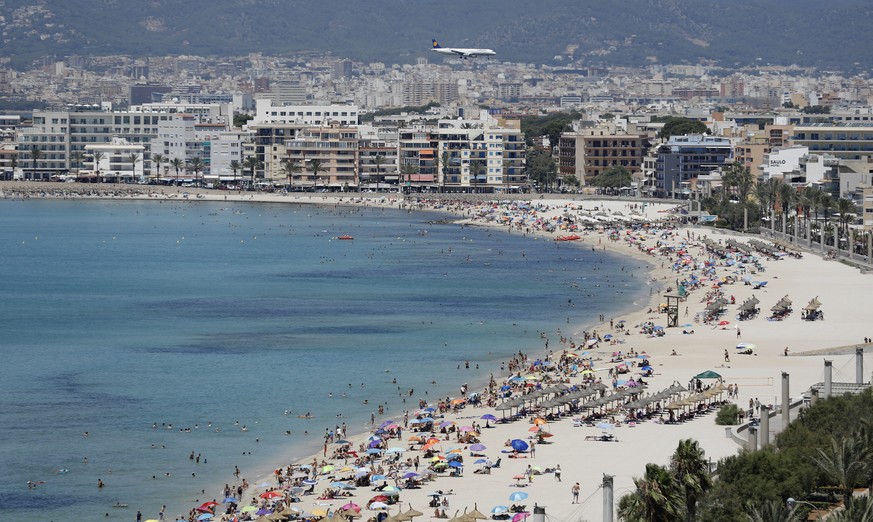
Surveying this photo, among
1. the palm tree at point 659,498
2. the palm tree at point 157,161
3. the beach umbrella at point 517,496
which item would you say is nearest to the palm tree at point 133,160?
the palm tree at point 157,161

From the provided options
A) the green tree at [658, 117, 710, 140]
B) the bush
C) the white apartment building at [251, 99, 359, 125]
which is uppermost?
the white apartment building at [251, 99, 359, 125]

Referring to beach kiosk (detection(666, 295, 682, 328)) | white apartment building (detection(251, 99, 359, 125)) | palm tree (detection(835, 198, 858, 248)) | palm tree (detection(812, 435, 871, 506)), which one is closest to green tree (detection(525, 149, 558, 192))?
white apartment building (detection(251, 99, 359, 125))

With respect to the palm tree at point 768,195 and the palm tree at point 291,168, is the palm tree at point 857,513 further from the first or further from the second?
the palm tree at point 291,168

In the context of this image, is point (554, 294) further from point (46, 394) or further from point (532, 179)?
point (532, 179)

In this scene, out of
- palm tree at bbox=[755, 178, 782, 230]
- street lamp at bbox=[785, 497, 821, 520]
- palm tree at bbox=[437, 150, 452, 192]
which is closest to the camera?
street lamp at bbox=[785, 497, 821, 520]

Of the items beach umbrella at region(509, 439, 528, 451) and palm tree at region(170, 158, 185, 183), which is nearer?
beach umbrella at region(509, 439, 528, 451)

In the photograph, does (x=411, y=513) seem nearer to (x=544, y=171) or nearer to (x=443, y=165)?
(x=443, y=165)

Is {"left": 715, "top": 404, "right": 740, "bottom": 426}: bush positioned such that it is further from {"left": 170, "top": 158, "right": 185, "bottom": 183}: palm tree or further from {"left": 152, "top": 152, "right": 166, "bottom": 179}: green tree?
{"left": 152, "top": 152, "right": 166, "bottom": 179}: green tree
